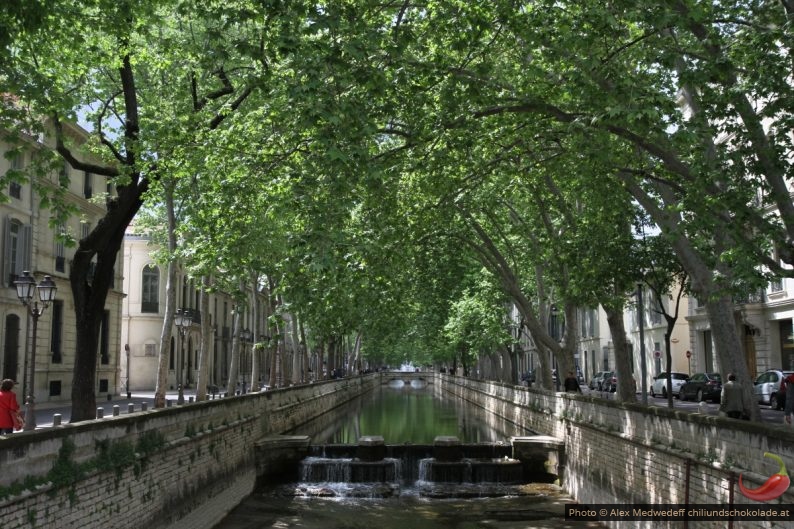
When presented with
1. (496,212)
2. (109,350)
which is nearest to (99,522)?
(496,212)

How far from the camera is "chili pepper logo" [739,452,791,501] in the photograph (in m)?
8.54

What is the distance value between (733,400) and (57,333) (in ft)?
98.4

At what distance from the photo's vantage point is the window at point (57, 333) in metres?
34.0

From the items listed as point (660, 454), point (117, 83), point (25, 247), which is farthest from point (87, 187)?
point (660, 454)

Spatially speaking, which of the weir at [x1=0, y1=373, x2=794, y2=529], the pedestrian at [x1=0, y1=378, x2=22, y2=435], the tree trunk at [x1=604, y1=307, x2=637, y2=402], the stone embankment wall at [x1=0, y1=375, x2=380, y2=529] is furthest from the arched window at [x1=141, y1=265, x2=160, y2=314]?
the pedestrian at [x1=0, y1=378, x2=22, y2=435]

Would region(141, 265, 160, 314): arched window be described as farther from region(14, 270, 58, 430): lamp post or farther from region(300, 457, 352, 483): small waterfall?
region(14, 270, 58, 430): lamp post

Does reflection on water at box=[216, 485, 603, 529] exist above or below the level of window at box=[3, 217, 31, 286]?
below

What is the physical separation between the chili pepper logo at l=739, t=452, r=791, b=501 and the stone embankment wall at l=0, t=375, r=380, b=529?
29.0 feet

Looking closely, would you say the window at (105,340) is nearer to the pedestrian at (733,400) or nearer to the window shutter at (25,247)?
the window shutter at (25,247)

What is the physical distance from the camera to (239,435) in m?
19.8

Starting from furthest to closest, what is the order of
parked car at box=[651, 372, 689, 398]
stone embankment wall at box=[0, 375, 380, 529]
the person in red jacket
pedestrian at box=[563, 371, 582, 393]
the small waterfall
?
parked car at box=[651, 372, 689, 398], pedestrian at box=[563, 371, 582, 393], the small waterfall, the person in red jacket, stone embankment wall at box=[0, 375, 380, 529]

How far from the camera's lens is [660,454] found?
12.6 m

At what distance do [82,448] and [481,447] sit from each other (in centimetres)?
1428

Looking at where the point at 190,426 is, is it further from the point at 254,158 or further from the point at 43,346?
the point at 43,346
